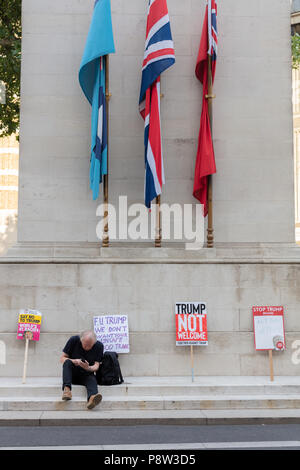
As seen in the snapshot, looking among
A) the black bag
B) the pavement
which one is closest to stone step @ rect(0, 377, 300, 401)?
the pavement

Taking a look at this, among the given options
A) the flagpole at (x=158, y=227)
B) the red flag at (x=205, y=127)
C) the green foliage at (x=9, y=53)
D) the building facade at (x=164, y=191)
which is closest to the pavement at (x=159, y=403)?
the building facade at (x=164, y=191)

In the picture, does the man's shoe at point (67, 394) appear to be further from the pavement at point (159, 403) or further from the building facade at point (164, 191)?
the building facade at point (164, 191)

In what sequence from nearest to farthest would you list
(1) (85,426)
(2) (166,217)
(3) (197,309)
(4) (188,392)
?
1. (1) (85,426)
2. (4) (188,392)
3. (3) (197,309)
4. (2) (166,217)

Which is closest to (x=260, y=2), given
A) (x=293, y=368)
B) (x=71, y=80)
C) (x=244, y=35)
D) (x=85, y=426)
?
(x=244, y=35)

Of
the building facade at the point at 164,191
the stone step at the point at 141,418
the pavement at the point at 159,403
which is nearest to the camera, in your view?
the stone step at the point at 141,418

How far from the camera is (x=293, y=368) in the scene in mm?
12266

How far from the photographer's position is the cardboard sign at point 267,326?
39.6 ft

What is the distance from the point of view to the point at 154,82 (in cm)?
1273

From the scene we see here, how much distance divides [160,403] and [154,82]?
672 cm

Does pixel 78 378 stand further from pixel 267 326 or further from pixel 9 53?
pixel 9 53

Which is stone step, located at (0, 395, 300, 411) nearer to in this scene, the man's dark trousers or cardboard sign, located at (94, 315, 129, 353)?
the man's dark trousers

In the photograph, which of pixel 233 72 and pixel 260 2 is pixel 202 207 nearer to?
pixel 233 72

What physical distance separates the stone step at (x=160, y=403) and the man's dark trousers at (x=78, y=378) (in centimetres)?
25

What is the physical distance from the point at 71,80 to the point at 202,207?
4.14m
